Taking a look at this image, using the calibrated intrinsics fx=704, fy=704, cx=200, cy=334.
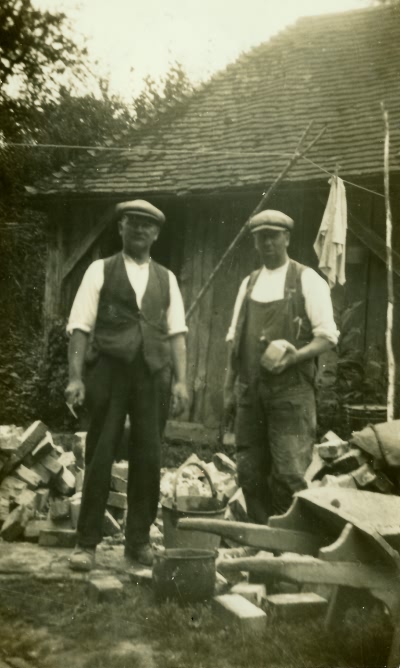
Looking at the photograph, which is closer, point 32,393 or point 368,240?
point 368,240

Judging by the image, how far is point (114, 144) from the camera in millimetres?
9516

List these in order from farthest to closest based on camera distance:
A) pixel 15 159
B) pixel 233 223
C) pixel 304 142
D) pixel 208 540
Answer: pixel 233 223, pixel 304 142, pixel 15 159, pixel 208 540

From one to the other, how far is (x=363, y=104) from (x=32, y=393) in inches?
215

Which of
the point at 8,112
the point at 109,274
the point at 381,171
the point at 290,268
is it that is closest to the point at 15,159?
the point at 8,112

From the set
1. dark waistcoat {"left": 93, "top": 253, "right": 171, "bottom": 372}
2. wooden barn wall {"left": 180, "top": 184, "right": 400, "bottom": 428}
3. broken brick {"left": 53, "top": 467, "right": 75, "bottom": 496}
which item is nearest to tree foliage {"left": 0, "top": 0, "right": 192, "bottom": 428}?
dark waistcoat {"left": 93, "top": 253, "right": 171, "bottom": 372}

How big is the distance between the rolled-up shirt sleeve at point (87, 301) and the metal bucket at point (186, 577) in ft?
4.92

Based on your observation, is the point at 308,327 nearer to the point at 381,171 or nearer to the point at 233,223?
the point at 381,171

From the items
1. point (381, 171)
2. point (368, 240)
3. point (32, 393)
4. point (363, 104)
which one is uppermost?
point (363, 104)

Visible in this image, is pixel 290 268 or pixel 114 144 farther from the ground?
pixel 114 144

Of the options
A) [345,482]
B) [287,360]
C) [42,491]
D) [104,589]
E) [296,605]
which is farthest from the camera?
[42,491]

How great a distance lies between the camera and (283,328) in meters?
4.44

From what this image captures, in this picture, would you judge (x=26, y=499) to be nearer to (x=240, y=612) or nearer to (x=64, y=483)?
(x=64, y=483)

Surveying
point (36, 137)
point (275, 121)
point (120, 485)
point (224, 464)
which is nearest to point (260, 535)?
point (120, 485)

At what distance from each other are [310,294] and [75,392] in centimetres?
A: 158
